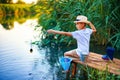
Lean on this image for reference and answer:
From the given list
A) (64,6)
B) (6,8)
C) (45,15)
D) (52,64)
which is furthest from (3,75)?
(6,8)

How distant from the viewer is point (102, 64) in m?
5.13

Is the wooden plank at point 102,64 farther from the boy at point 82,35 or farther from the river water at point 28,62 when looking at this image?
the river water at point 28,62

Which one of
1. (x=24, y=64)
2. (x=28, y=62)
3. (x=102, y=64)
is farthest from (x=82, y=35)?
(x=28, y=62)

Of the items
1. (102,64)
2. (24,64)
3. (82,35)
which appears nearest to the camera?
(102,64)

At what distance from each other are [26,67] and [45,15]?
412 cm

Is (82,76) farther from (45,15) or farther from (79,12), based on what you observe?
(45,15)

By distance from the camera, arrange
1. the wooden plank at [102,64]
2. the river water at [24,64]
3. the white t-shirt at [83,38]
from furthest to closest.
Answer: the river water at [24,64] < the white t-shirt at [83,38] < the wooden plank at [102,64]

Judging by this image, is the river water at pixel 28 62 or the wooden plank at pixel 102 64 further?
the river water at pixel 28 62

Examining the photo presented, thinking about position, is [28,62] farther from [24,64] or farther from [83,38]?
[83,38]

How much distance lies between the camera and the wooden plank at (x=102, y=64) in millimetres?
4778

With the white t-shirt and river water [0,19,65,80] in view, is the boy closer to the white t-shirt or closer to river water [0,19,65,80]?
the white t-shirt

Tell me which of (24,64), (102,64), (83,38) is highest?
(83,38)

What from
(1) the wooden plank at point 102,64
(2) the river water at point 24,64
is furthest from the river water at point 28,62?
(1) the wooden plank at point 102,64

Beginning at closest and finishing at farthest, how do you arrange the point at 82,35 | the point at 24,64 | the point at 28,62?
the point at 82,35, the point at 24,64, the point at 28,62
